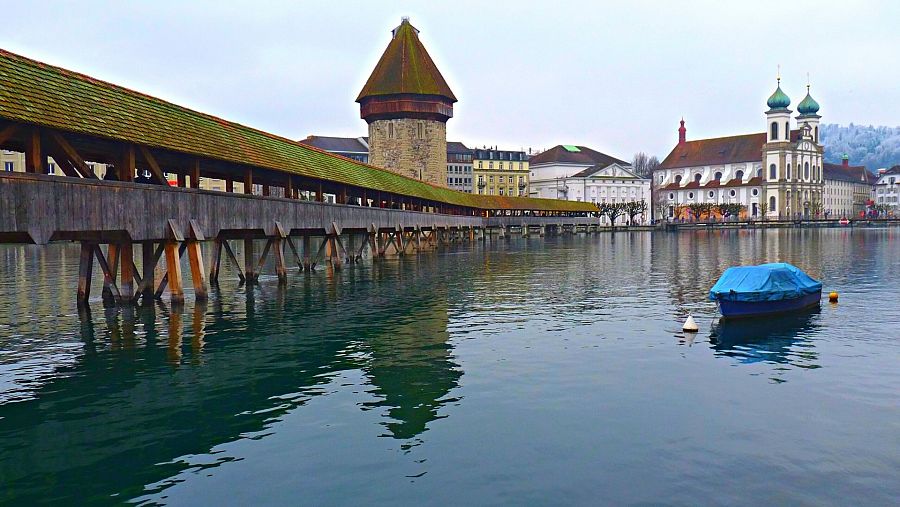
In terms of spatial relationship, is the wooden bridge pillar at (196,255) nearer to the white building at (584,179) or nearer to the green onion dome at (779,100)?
the white building at (584,179)

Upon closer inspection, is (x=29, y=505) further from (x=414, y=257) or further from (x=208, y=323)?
(x=414, y=257)

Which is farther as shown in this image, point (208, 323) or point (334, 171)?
point (334, 171)

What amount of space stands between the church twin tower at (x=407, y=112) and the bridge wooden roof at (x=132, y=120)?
1836 inches

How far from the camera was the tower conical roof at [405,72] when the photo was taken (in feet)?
274

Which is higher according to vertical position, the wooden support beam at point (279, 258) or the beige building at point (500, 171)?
the beige building at point (500, 171)

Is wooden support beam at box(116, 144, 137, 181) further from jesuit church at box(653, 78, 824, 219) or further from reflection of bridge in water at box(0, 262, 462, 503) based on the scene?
jesuit church at box(653, 78, 824, 219)

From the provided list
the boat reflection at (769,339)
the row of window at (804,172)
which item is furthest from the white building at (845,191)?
the boat reflection at (769,339)

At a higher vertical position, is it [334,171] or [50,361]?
[334,171]

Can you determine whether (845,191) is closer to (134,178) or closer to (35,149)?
(134,178)

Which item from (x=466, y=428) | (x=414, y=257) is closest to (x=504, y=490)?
(x=466, y=428)

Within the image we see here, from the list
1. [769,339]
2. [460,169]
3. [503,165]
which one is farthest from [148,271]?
[503,165]

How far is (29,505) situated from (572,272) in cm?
3532

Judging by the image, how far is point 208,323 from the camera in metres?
22.4

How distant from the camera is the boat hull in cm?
2284
